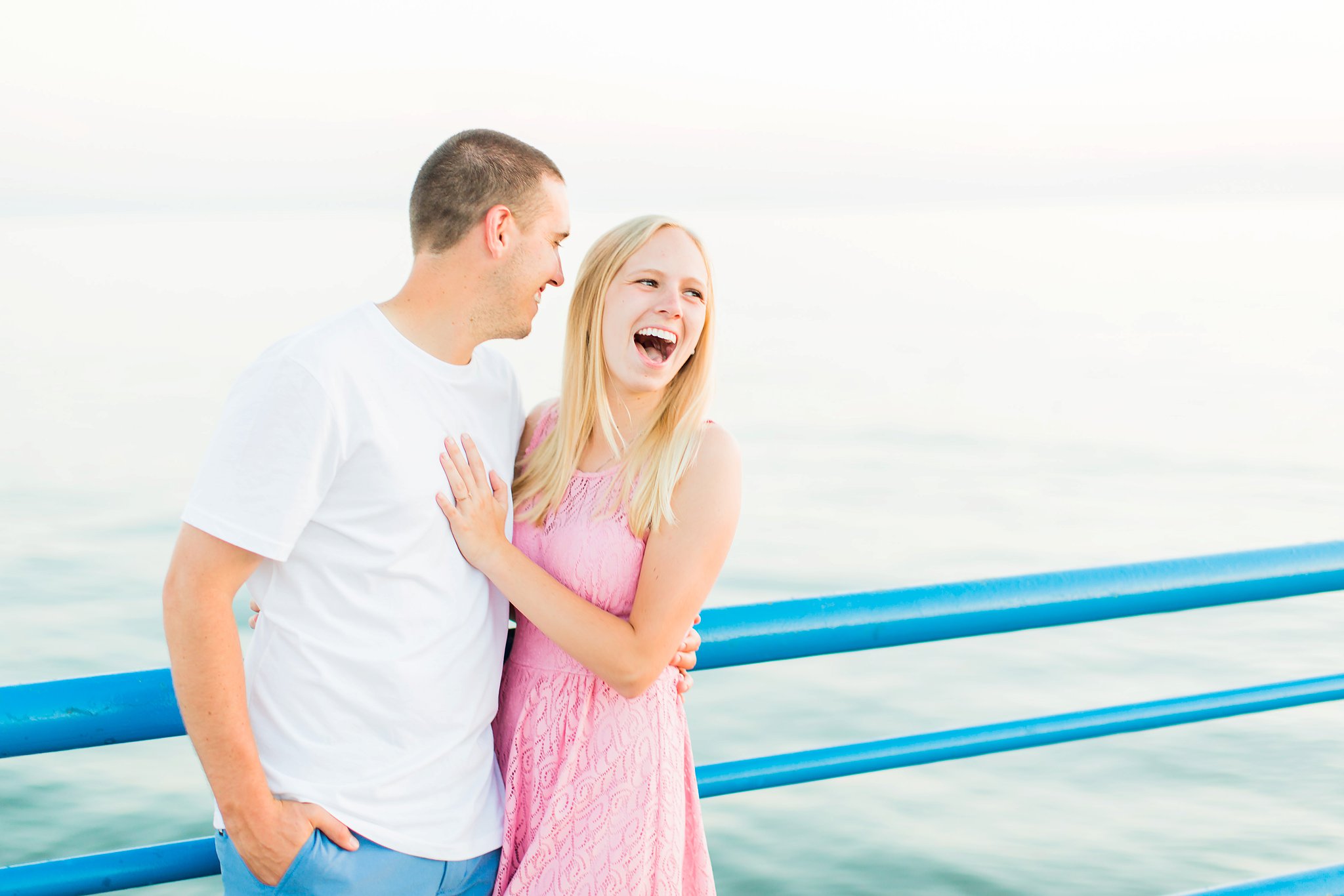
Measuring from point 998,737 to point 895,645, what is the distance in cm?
33

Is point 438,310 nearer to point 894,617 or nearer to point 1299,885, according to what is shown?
point 894,617

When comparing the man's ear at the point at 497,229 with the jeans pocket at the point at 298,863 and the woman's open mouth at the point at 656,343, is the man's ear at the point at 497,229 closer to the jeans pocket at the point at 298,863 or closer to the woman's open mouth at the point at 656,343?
the woman's open mouth at the point at 656,343

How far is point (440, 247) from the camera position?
205cm

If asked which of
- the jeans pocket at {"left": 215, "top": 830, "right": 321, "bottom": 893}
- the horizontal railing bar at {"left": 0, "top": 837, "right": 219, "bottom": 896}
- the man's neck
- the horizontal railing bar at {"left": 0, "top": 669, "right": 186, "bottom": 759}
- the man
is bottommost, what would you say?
the horizontal railing bar at {"left": 0, "top": 837, "right": 219, "bottom": 896}

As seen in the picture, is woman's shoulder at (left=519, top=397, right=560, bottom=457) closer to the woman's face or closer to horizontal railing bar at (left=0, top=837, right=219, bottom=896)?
the woman's face

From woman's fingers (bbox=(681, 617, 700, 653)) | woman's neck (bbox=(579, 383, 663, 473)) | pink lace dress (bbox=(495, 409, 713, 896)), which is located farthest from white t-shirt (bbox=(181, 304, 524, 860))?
woman's neck (bbox=(579, 383, 663, 473))

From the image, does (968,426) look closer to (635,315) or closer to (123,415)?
(123,415)

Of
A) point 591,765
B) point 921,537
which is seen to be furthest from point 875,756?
point 921,537

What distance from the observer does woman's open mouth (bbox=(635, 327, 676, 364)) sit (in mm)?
2385

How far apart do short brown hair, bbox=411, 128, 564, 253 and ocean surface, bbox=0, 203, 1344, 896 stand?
643 millimetres

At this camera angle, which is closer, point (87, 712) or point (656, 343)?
point (87, 712)

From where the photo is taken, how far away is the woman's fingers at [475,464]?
6.56 feet

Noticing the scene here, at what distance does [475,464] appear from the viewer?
6.59ft

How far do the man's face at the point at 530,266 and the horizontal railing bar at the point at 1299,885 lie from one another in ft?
4.49
